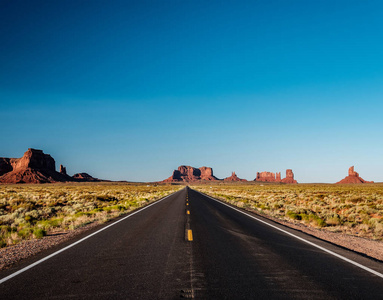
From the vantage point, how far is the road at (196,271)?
4.12 meters

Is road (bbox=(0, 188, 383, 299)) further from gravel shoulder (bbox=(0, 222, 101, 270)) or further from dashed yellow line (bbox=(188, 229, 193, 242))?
gravel shoulder (bbox=(0, 222, 101, 270))

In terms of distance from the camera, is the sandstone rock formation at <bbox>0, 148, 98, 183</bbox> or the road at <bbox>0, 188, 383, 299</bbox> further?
the sandstone rock formation at <bbox>0, 148, 98, 183</bbox>

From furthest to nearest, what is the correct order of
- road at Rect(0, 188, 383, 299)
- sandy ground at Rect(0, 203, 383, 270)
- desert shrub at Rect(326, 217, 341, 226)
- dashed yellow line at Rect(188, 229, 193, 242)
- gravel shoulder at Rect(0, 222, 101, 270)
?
desert shrub at Rect(326, 217, 341, 226)
dashed yellow line at Rect(188, 229, 193, 242)
sandy ground at Rect(0, 203, 383, 270)
gravel shoulder at Rect(0, 222, 101, 270)
road at Rect(0, 188, 383, 299)

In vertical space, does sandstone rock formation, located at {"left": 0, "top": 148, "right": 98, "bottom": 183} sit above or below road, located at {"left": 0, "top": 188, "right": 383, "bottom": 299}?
above

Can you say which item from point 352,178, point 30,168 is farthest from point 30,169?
point 352,178

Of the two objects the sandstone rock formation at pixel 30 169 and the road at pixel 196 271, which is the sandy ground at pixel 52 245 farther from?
the sandstone rock formation at pixel 30 169

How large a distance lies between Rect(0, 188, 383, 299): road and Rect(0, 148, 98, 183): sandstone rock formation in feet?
500

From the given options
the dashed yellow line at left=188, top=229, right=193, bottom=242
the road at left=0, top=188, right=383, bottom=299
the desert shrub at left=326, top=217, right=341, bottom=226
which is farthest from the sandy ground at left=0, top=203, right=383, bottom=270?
the dashed yellow line at left=188, top=229, right=193, bottom=242

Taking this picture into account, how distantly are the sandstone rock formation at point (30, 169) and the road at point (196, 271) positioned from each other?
15254 centimetres

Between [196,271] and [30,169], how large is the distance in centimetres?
16620

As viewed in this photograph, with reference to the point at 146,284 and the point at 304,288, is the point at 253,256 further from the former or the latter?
the point at 146,284

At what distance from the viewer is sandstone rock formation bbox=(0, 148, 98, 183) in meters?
137

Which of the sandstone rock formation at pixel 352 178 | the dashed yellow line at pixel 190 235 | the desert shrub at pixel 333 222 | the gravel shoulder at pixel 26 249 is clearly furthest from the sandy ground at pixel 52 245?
the sandstone rock formation at pixel 352 178

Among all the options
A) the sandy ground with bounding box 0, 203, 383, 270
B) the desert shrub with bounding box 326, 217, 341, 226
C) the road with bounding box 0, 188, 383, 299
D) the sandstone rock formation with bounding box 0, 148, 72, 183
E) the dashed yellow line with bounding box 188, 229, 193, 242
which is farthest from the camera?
the sandstone rock formation with bounding box 0, 148, 72, 183
